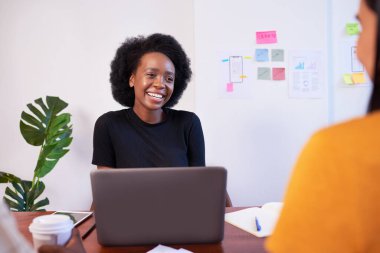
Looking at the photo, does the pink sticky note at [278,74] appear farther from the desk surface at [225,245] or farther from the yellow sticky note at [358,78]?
the desk surface at [225,245]

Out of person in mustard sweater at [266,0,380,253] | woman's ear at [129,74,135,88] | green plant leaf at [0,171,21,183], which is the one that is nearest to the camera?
person in mustard sweater at [266,0,380,253]

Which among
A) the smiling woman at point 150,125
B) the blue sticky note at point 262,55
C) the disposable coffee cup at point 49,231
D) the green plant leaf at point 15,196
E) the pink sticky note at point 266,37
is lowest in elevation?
the green plant leaf at point 15,196

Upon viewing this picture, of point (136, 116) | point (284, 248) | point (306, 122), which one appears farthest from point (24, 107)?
point (284, 248)

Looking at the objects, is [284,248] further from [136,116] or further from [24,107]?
[24,107]

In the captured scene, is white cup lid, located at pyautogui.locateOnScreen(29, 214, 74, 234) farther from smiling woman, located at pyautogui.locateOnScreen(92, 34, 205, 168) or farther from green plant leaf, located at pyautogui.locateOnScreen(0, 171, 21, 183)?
green plant leaf, located at pyautogui.locateOnScreen(0, 171, 21, 183)

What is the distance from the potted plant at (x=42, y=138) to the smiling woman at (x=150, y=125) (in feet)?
1.72

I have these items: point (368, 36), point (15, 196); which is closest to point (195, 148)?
point (15, 196)

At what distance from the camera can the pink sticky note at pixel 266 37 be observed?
244 cm

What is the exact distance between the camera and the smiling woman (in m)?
1.79

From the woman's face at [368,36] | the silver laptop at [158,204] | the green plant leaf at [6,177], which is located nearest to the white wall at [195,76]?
the green plant leaf at [6,177]

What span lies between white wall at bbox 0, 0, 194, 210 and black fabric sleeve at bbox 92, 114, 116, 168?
0.77 meters

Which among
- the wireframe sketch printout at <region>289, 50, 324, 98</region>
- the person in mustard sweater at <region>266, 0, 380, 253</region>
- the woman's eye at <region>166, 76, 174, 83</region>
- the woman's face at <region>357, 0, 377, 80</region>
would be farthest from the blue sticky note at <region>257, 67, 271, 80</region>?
the person in mustard sweater at <region>266, 0, 380, 253</region>

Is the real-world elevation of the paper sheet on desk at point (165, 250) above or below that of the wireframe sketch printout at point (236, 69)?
below

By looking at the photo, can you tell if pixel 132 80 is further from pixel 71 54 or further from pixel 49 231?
pixel 49 231
